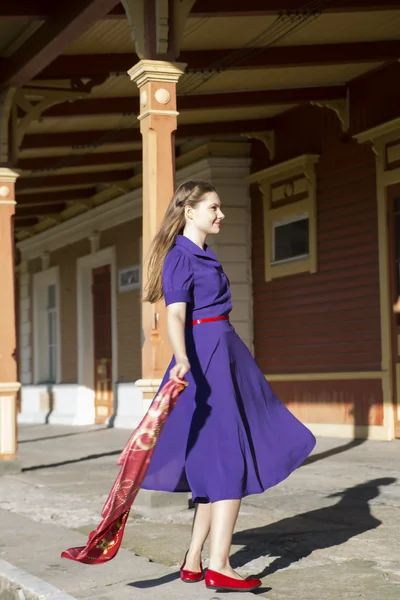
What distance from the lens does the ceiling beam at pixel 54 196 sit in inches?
707

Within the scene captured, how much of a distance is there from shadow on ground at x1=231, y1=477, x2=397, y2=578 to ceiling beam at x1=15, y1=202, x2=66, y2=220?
13623 millimetres

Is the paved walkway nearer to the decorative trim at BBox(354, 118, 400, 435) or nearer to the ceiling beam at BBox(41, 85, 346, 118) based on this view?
the decorative trim at BBox(354, 118, 400, 435)

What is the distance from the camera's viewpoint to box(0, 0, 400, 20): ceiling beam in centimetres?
846

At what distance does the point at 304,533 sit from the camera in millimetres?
5645

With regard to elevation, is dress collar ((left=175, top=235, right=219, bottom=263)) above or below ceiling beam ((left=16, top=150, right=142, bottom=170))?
below

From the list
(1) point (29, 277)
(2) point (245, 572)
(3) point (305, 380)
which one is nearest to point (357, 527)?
(2) point (245, 572)

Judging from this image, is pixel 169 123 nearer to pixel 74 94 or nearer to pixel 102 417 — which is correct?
pixel 74 94

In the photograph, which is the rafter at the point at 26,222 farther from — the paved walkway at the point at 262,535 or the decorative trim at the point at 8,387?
the paved walkway at the point at 262,535

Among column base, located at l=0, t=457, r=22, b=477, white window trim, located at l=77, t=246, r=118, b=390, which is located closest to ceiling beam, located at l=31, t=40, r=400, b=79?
column base, located at l=0, t=457, r=22, b=477

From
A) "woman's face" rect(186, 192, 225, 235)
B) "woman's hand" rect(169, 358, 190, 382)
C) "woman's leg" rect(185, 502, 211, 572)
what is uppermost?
"woman's face" rect(186, 192, 225, 235)

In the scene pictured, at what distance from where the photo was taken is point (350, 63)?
34.8 feet

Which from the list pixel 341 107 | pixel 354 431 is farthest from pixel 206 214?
pixel 341 107

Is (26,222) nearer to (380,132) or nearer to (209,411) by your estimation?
(380,132)

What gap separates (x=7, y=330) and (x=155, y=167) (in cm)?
340
